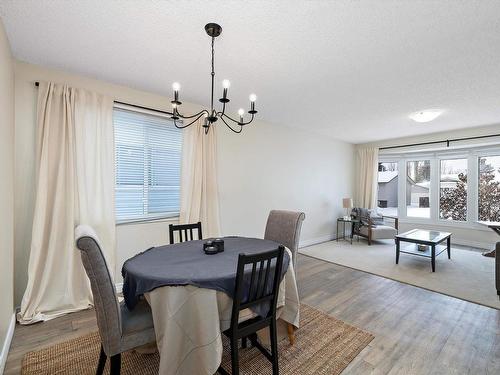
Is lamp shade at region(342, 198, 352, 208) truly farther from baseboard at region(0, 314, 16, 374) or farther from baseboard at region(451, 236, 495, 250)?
baseboard at region(0, 314, 16, 374)

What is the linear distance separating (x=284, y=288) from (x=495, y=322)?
7.38 ft

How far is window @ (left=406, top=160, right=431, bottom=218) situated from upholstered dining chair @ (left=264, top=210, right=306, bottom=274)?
5009mm

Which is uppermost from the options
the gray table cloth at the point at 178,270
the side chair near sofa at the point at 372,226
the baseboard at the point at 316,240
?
the gray table cloth at the point at 178,270

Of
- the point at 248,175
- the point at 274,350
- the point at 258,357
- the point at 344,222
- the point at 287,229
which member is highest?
the point at 248,175

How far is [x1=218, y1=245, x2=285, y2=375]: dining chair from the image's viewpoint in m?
1.41

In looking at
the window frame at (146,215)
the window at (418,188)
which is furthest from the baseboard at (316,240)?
the window frame at (146,215)

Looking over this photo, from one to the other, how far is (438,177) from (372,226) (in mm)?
2081

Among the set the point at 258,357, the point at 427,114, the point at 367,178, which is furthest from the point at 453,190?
the point at 258,357

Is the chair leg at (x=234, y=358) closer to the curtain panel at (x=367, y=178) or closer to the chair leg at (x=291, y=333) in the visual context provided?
the chair leg at (x=291, y=333)

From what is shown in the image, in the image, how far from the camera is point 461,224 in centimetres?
536

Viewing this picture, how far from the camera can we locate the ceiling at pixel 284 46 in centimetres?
163

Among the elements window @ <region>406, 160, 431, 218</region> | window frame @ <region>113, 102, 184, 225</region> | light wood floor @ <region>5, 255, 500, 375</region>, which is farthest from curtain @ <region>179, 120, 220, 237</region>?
window @ <region>406, 160, 431, 218</region>

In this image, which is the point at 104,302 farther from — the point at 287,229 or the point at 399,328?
the point at 399,328

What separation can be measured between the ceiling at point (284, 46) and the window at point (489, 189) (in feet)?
8.21
